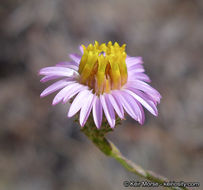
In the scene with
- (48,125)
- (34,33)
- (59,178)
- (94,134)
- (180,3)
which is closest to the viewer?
(94,134)

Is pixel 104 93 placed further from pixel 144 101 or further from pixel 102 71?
pixel 144 101

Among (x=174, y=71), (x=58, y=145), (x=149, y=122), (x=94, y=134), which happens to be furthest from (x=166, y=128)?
(x=94, y=134)

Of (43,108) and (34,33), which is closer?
(43,108)

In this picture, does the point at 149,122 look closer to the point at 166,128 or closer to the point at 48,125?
the point at 166,128

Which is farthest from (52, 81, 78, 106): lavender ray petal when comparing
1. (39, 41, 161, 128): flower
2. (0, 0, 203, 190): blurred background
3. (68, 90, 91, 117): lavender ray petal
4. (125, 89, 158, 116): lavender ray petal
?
(0, 0, 203, 190): blurred background

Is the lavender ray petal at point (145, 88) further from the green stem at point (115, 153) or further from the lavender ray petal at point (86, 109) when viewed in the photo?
the green stem at point (115, 153)

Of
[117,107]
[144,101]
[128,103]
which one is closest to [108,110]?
[117,107]

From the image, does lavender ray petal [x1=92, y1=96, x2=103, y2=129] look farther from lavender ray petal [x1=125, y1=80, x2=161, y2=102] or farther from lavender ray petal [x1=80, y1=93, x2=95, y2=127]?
lavender ray petal [x1=125, y1=80, x2=161, y2=102]

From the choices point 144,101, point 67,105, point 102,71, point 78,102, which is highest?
point 102,71
